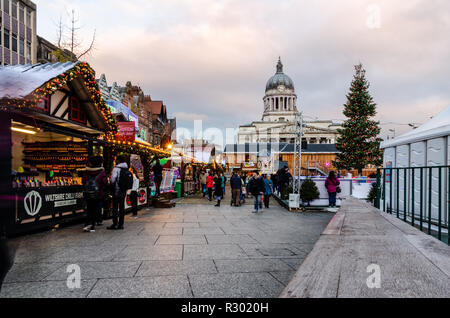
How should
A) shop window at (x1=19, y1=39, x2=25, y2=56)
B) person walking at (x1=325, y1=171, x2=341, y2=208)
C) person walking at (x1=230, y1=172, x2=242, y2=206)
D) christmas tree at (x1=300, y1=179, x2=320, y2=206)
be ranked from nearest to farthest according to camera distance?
person walking at (x1=325, y1=171, x2=341, y2=208) < christmas tree at (x1=300, y1=179, x2=320, y2=206) < person walking at (x1=230, y1=172, x2=242, y2=206) < shop window at (x1=19, y1=39, x2=25, y2=56)

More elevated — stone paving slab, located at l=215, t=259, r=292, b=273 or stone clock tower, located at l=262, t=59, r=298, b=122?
stone clock tower, located at l=262, t=59, r=298, b=122

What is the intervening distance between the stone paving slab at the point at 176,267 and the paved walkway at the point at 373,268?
Answer: 8.07 ft

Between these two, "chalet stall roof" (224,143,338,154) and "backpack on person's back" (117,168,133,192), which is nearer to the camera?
"backpack on person's back" (117,168,133,192)

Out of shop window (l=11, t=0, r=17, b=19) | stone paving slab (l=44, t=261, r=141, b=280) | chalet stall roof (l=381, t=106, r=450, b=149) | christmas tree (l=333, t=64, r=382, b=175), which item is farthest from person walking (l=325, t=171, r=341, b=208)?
shop window (l=11, t=0, r=17, b=19)

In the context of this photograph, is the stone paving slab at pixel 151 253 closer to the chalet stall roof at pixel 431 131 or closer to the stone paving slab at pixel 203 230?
the stone paving slab at pixel 203 230

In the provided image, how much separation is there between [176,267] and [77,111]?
8.41 m

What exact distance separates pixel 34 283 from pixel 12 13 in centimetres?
3365

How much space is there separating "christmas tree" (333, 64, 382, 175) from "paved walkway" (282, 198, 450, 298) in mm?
33640

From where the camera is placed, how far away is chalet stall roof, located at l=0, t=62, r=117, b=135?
6.57 metres

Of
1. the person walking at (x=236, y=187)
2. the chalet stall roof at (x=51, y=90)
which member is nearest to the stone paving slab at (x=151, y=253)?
the chalet stall roof at (x=51, y=90)

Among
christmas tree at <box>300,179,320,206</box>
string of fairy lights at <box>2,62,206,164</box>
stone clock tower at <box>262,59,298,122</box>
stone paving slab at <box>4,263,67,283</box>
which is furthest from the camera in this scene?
stone clock tower at <box>262,59,298,122</box>

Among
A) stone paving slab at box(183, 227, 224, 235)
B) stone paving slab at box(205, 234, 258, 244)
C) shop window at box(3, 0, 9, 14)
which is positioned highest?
shop window at box(3, 0, 9, 14)

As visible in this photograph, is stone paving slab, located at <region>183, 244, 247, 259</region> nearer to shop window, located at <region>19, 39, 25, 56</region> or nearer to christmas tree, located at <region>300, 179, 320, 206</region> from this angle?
christmas tree, located at <region>300, 179, 320, 206</region>
